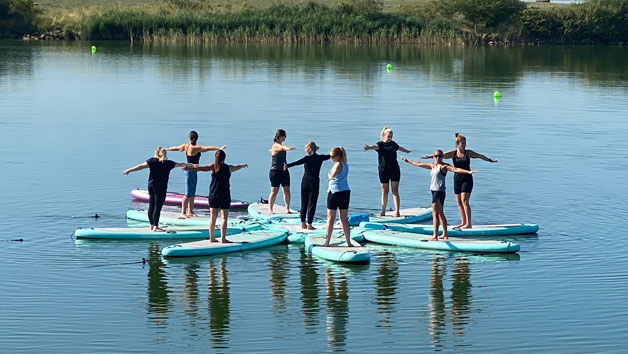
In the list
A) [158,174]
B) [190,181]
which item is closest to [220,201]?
[158,174]

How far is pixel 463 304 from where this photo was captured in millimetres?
17938

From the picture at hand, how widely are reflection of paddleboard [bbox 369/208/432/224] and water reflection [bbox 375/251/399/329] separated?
2.10m

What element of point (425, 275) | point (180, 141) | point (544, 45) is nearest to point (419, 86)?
point (180, 141)

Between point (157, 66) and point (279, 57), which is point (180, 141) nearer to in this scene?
point (157, 66)

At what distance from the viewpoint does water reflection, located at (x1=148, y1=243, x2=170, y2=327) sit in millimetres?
17212

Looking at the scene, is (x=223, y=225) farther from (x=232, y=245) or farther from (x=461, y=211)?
(x=461, y=211)

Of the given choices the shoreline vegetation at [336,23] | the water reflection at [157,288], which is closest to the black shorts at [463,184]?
the water reflection at [157,288]

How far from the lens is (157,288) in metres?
18.6

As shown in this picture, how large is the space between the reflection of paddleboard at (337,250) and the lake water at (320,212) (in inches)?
13.3

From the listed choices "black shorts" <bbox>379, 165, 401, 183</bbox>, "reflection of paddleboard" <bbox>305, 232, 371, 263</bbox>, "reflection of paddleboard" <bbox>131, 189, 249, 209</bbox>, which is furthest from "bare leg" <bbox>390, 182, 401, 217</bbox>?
"reflection of paddleboard" <bbox>131, 189, 249, 209</bbox>

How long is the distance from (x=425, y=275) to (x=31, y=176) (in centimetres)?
1279

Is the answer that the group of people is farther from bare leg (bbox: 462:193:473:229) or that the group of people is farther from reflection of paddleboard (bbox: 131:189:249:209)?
reflection of paddleboard (bbox: 131:189:249:209)

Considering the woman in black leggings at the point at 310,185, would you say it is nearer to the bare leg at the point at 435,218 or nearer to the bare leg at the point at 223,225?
the bare leg at the point at 223,225

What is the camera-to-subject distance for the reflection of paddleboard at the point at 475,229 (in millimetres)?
21969
